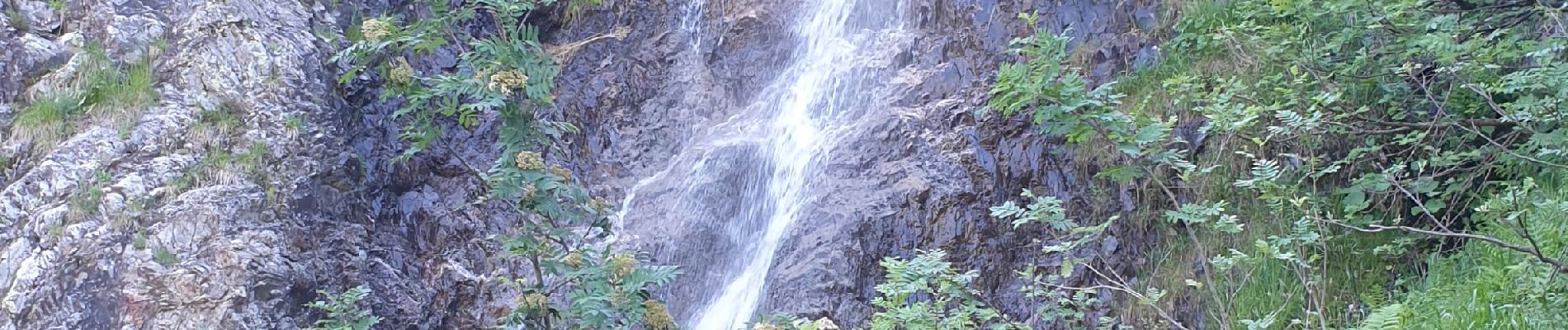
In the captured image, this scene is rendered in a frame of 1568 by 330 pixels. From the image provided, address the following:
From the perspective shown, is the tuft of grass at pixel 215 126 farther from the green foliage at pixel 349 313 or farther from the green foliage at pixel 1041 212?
the green foliage at pixel 1041 212

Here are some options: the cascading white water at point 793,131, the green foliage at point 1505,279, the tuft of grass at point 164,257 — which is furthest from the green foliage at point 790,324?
the tuft of grass at point 164,257

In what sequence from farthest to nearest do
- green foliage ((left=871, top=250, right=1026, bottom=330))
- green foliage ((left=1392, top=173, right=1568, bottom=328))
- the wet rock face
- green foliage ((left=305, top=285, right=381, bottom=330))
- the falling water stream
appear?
the falling water stream < the wet rock face < green foliage ((left=305, top=285, right=381, bottom=330)) < green foliage ((left=871, top=250, right=1026, bottom=330)) < green foliage ((left=1392, top=173, right=1568, bottom=328))

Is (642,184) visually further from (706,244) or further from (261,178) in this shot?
(261,178)

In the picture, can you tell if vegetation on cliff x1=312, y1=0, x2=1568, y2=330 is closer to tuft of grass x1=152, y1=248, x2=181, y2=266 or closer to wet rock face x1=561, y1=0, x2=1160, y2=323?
wet rock face x1=561, y1=0, x2=1160, y2=323

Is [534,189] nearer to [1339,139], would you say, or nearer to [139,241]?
[139,241]

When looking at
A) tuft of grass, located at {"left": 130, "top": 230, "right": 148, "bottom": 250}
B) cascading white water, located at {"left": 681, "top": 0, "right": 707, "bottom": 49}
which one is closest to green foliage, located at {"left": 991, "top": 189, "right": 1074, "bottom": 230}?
cascading white water, located at {"left": 681, "top": 0, "right": 707, "bottom": 49}

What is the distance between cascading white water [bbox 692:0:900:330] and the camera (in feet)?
19.2

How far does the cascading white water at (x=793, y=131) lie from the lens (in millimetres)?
5859

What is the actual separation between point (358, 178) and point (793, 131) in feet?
7.44

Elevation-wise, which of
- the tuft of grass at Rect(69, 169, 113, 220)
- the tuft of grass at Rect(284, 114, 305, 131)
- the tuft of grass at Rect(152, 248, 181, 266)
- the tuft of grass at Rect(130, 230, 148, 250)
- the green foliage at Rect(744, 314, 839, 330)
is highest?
the green foliage at Rect(744, 314, 839, 330)

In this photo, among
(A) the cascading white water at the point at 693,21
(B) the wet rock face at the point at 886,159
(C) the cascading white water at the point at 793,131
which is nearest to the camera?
(B) the wet rock face at the point at 886,159

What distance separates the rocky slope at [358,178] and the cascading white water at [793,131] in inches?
5.3

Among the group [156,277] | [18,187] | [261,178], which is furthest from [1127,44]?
[18,187]

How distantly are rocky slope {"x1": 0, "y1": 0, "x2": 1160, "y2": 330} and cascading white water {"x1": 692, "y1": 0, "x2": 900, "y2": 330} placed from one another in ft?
0.44
